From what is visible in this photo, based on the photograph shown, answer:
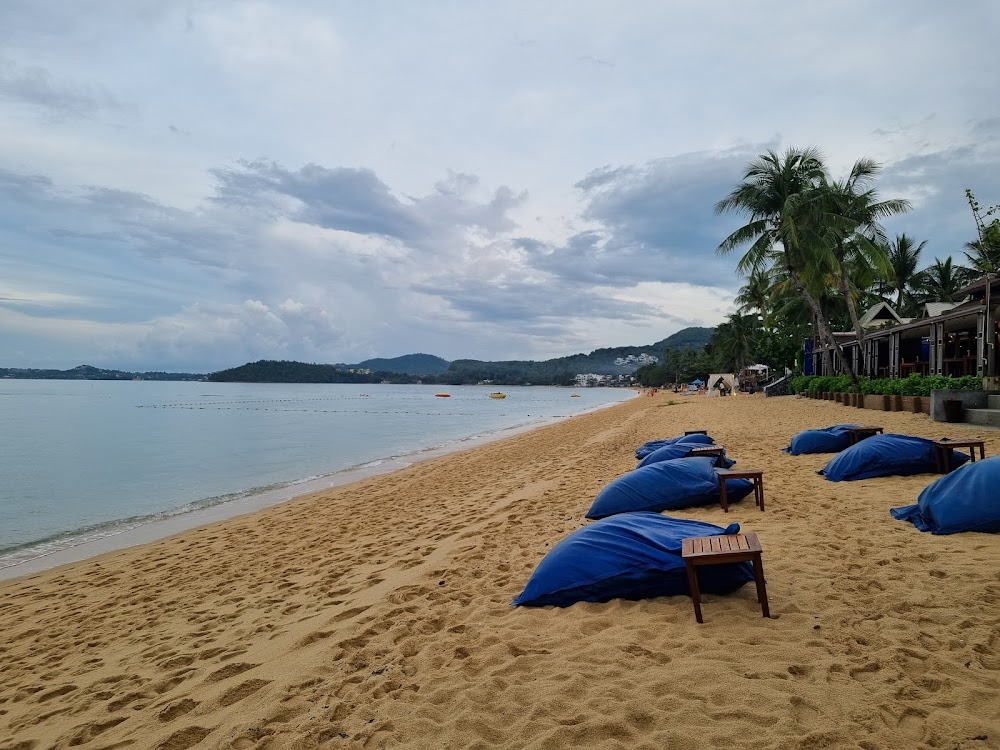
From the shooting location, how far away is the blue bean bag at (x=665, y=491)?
6695 millimetres

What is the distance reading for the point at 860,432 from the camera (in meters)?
9.62

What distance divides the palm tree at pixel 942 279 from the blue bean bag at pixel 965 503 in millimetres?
41084

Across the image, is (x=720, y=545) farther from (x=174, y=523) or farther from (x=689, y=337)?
(x=689, y=337)

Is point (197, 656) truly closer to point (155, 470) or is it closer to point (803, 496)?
point (803, 496)

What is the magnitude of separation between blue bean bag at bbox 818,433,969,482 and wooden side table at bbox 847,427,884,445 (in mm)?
1759

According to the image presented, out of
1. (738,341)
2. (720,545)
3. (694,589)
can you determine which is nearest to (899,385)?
(720,545)

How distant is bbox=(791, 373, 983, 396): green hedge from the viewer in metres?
14.0

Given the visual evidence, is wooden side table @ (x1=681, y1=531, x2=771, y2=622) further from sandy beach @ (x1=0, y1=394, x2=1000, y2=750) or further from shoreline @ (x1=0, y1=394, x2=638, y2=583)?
shoreline @ (x1=0, y1=394, x2=638, y2=583)

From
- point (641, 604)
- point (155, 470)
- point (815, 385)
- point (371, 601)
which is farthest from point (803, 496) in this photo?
point (815, 385)

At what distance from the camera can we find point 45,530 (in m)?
10.4

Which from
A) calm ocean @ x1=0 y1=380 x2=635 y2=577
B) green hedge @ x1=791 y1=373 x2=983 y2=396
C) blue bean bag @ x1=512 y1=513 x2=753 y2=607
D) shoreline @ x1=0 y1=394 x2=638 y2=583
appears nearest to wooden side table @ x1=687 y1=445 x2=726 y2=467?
blue bean bag @ x1=512 y1=513 x2=753 y2=607

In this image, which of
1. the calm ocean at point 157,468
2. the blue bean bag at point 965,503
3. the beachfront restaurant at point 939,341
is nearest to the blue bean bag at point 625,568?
the blue bean bag at point 965,503

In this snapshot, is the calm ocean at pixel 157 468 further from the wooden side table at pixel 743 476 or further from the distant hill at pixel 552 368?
the distant hill at pixel 552 368

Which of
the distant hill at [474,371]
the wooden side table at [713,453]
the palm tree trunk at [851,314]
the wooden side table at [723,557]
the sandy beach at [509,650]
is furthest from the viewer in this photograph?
the distant hill at [474,371]
